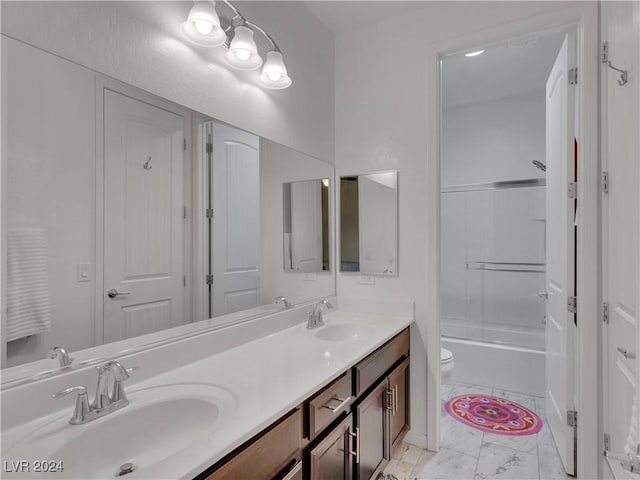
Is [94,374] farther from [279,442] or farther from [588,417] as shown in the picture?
[588,417]

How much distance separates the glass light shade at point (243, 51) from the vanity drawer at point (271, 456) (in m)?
1.44

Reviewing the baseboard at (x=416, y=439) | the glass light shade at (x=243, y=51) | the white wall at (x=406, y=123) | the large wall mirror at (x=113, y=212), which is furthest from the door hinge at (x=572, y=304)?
the glass light shade at (x=243, y=51)

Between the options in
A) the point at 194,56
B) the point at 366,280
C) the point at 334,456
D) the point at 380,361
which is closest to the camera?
the point at 334,456

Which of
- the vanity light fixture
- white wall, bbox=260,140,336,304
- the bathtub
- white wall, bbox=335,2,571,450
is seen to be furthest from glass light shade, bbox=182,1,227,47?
the bathtub

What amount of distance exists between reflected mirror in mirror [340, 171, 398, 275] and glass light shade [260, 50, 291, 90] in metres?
0.80

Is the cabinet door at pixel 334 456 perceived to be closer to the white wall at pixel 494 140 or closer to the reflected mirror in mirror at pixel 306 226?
the reflected mirror in mirror at pixel 306 226

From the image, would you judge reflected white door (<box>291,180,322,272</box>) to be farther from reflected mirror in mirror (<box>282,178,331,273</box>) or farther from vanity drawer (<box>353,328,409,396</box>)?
vanity drawer (<box>353,328,409,396</box>)

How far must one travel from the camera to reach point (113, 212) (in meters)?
1.15

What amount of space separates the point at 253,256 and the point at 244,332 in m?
0.37

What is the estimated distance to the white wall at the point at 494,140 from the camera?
3.43 m

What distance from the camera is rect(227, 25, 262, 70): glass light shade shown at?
1521 millimetres

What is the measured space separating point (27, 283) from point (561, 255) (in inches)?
91.5

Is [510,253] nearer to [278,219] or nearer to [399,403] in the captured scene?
[399,403]

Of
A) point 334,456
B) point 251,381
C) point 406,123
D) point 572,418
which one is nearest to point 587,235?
point 572,418
